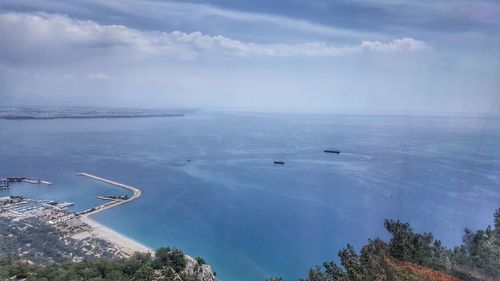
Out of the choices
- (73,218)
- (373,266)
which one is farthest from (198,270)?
(73,218)

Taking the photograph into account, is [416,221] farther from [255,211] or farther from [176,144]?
[176,144]

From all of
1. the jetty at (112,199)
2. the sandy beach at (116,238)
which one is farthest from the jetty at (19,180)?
the sandy beach at (116,238)

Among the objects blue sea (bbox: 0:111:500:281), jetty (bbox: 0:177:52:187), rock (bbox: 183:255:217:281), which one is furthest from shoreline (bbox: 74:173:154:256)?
jetty (bbox: 0:177:52:187)

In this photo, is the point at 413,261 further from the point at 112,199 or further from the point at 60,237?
the point at 112,199

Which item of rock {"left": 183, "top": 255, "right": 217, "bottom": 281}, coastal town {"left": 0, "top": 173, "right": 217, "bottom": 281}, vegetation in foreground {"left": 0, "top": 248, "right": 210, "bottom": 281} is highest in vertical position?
A: vegetation in foreground {"left": 0, "top": 248, "right": 210, "bottom": 281}

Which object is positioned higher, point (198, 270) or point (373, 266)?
point (373, 266)

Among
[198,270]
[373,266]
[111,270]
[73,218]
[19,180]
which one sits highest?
[373,266]

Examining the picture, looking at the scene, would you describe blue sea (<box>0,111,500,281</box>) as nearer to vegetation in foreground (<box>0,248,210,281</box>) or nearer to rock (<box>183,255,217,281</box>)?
rock (<box>183,255,217,281</box>)
